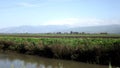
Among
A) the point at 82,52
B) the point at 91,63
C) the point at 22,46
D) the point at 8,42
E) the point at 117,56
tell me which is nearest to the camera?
the point at 117,56

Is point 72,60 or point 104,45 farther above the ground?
point 104,45

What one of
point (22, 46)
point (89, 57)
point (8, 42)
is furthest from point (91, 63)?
point (8, 42)

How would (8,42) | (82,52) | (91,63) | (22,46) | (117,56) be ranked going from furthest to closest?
(8,42) < (22,46) < (82,52) < (91,63) < (117,56)

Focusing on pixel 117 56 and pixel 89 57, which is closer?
pixel 117 56

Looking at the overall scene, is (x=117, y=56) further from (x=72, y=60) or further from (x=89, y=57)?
(x=72, y=60)

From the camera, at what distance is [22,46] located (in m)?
31.6

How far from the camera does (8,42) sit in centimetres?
3488

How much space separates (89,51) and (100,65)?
2238 millimetres

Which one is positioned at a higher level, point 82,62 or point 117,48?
point 117,48

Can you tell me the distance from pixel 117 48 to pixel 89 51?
2.79 metres

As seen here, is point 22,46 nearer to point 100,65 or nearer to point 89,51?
point 89,51

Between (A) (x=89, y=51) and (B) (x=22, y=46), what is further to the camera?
(B) (x=22, y=46)

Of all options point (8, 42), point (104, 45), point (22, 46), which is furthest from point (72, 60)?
point (8, 42)

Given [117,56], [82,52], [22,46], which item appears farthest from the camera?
[22,46]
